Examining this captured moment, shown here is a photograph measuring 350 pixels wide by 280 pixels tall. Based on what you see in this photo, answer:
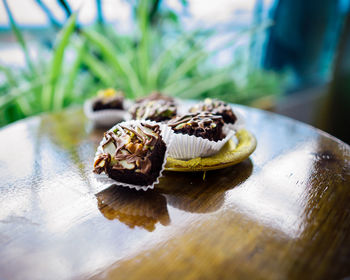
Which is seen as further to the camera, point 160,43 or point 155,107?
point 160,43

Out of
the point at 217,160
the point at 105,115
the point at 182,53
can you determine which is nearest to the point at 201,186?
the point at 217,160

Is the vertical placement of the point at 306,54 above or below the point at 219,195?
below

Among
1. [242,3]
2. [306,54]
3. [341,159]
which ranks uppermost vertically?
[242,3]

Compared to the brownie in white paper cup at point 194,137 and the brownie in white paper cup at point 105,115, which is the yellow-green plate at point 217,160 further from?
the brownie in white paper cup at point 105,115

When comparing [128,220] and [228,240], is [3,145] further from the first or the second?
[228,240]

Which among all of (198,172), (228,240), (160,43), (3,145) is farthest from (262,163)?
(160,43)

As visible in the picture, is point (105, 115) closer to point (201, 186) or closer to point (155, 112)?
point (155, 112)

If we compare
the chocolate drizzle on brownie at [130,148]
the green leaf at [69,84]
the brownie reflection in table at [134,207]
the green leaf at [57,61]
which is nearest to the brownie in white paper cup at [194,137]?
the chocolate drizzle on brownie at [130,148]
